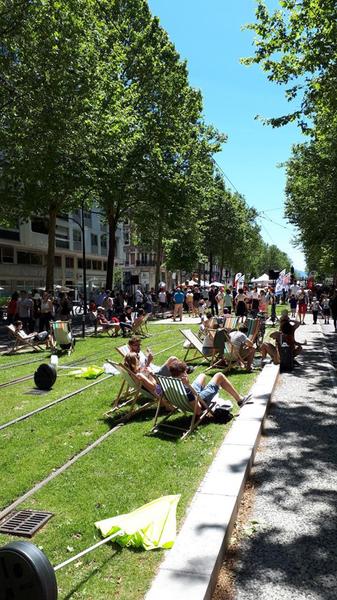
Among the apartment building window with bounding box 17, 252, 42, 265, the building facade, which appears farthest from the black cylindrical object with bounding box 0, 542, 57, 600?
the apartment building window with bounding box 17, 252, 42, 265

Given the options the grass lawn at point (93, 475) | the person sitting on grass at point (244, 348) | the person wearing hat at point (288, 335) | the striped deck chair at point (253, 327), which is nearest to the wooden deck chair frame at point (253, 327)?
the striped deck chair at point (253, 327)

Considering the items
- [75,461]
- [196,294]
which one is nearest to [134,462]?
[75,461]

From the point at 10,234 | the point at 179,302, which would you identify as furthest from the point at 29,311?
the point at 10,234

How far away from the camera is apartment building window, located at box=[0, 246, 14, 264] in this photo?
4184cm

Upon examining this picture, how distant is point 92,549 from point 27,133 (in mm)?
17564

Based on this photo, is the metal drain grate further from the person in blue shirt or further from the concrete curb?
the person in blue shirt

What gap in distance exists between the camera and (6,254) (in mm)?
42562

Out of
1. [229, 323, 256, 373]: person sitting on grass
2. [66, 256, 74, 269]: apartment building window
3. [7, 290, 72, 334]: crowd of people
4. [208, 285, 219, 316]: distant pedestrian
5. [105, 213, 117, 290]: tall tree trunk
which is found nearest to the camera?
[229, 323, 256, 373]: person sitting on grass

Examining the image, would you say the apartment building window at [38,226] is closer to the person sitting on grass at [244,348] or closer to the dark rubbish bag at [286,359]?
the person sitting on grass at [244,348]

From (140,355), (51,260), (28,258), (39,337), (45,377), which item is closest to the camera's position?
(140,355)

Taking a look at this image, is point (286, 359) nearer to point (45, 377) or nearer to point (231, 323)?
point (231, 323)

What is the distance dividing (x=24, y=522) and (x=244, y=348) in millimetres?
Answer: 7891

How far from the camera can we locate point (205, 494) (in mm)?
4707

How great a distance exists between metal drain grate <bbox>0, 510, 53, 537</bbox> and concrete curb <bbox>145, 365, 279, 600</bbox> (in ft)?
4.20
